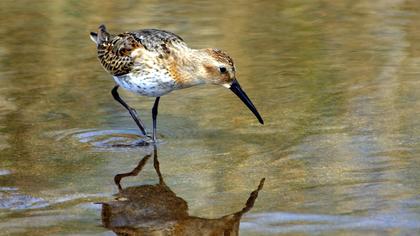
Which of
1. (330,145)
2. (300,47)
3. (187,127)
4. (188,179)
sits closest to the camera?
(188,179)

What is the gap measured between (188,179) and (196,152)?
0.75 m

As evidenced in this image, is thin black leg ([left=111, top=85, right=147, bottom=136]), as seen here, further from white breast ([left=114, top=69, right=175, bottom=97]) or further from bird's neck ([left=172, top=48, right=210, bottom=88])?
bird's neck ([left=172, top=48, right=210, bottom=88])

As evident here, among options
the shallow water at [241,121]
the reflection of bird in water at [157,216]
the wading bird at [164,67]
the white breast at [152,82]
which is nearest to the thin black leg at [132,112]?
the wading bird at [164,67]

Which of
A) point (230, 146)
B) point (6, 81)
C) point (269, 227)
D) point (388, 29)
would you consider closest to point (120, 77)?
point (230, 146)

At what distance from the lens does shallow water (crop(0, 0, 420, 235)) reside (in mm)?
6625

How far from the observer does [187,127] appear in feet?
28.5

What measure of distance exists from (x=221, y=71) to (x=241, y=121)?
0.81m

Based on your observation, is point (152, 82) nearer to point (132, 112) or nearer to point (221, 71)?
point (132, 112)

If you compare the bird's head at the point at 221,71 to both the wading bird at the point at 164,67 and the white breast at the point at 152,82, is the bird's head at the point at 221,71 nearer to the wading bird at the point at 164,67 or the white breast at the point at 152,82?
the wading bird at the point at 164,67

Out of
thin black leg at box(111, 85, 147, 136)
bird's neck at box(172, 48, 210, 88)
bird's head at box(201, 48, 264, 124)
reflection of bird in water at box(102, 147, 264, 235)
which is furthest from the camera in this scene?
thin black leg at box(111, 85, 147, 136)

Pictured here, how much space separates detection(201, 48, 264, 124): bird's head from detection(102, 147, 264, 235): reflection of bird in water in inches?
51.7

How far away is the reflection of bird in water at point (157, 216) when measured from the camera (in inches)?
245

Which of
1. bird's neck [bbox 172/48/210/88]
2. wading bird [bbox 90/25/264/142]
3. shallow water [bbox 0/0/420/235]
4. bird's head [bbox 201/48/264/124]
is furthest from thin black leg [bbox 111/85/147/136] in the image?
bird's head [bbox 201/48/264/124]

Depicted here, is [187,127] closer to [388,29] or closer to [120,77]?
[120,77]
